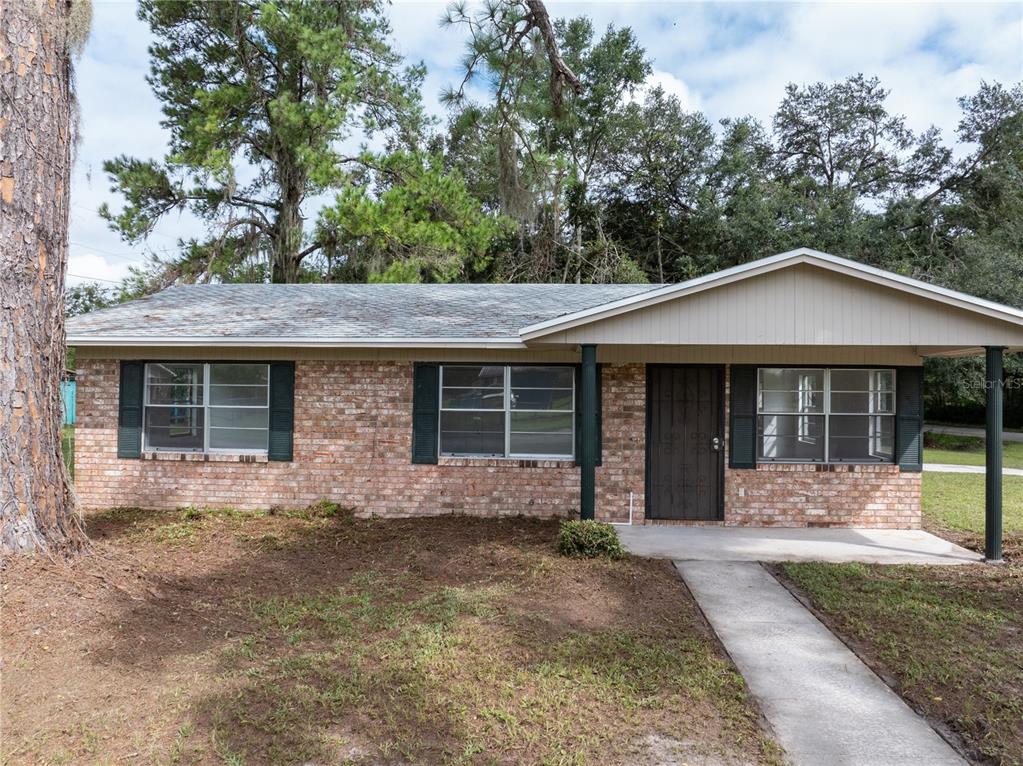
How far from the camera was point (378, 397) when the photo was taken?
8531 mm

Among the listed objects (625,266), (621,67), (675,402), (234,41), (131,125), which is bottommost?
(675,402)

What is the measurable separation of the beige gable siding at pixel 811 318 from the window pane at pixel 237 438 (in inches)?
209

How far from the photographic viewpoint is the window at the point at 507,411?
8.48m

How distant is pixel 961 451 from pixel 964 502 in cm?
1224

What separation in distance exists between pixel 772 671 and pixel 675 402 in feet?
14.8

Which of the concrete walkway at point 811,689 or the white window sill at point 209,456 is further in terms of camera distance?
the white window sill at point 209,456

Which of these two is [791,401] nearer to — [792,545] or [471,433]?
[792,545]

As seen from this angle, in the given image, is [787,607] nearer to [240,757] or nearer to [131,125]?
[240,757]

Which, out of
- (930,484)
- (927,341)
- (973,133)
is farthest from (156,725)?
(973,133)

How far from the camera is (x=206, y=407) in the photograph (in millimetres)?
8680

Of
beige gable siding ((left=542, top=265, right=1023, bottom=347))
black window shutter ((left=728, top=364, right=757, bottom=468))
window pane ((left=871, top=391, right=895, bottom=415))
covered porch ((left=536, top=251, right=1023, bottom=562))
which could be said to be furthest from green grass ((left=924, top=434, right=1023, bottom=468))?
beige gable siding ((left=542, top=265, right=1023, bottom=347))

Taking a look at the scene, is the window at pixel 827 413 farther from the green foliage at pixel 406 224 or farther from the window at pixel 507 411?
the green foliage at pixel 406 224

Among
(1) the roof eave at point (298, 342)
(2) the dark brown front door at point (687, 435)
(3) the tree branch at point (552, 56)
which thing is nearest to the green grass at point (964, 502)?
(2) the dark brown front door at point (687, 435)

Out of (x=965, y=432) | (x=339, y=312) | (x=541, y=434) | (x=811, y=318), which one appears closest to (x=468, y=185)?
(x=339, y=312)
